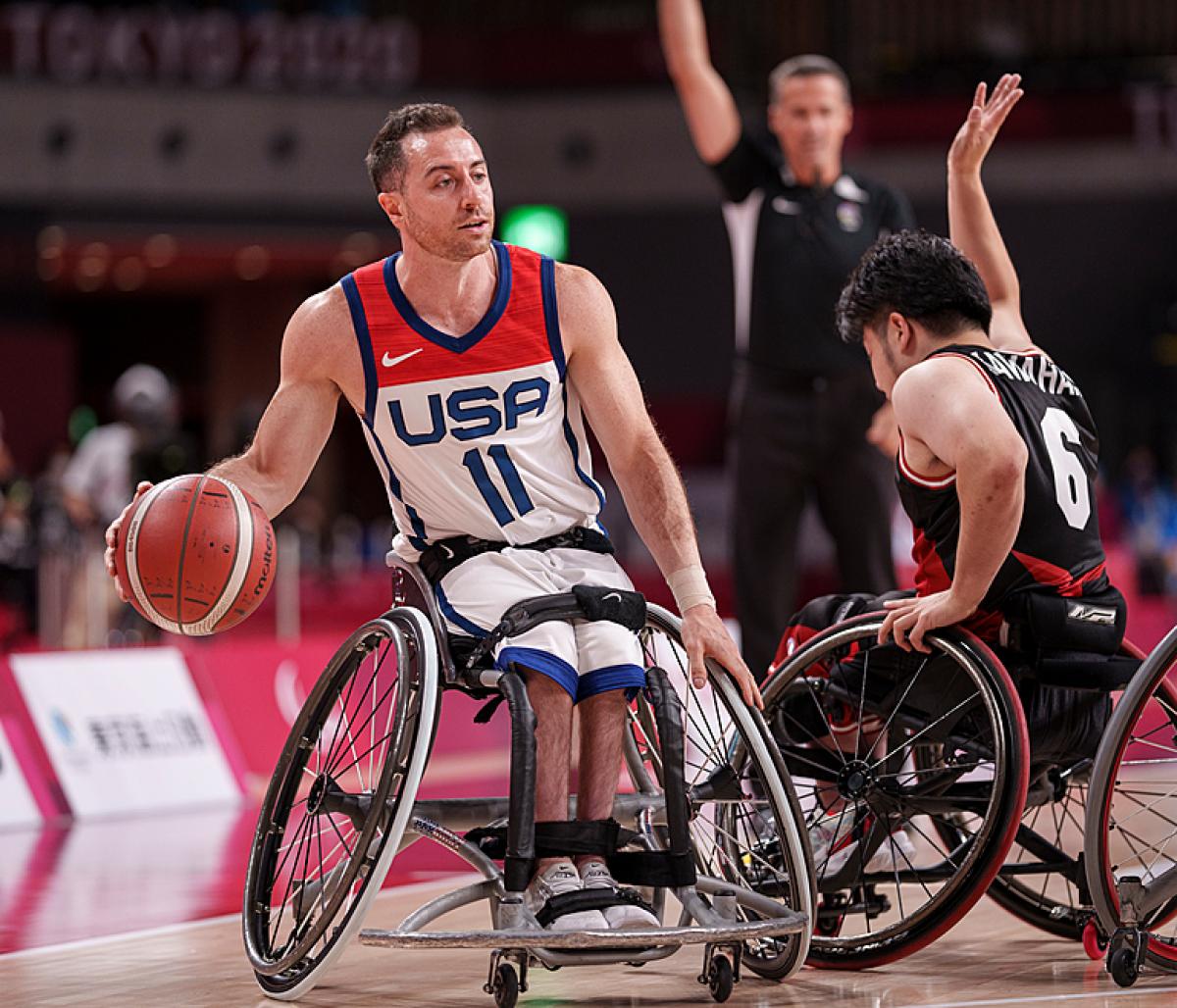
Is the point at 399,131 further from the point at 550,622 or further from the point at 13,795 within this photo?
the point at 13,795

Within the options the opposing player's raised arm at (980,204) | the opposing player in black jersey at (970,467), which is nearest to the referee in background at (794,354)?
the opposing player's raised arm at (980,204)

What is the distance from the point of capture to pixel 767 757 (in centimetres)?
383

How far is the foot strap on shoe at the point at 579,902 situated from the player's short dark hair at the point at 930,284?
144cm

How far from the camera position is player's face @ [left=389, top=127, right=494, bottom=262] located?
4.06 m

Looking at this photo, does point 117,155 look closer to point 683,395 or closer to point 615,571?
point 683,395

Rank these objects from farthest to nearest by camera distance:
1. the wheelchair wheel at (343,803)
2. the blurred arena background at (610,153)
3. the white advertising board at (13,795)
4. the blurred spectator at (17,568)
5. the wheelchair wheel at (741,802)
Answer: the blurred arena background at (610,153)
the blurred spectator at (17,568)
the white advertising board at (13,795)
the wheelchair wheel at (741,802)
the wheelchair wheel at (343,803)

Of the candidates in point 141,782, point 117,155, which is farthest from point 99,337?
point 141,782

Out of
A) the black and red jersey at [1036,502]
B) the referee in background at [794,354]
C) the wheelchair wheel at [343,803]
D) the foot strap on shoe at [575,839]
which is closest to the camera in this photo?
the wheelchair wheel at [343,803]

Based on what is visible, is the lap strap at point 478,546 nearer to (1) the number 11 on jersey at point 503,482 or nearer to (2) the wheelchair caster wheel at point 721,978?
(1) the number 11 on jersey at point 503,482

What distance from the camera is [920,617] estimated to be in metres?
4.13

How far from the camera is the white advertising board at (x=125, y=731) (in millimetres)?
7859

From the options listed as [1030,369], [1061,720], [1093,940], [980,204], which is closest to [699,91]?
[980,204]

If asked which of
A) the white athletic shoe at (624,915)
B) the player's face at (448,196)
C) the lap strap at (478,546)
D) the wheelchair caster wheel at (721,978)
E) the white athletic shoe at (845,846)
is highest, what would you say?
the player's face at (448,196)

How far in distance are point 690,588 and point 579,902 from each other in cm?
67
